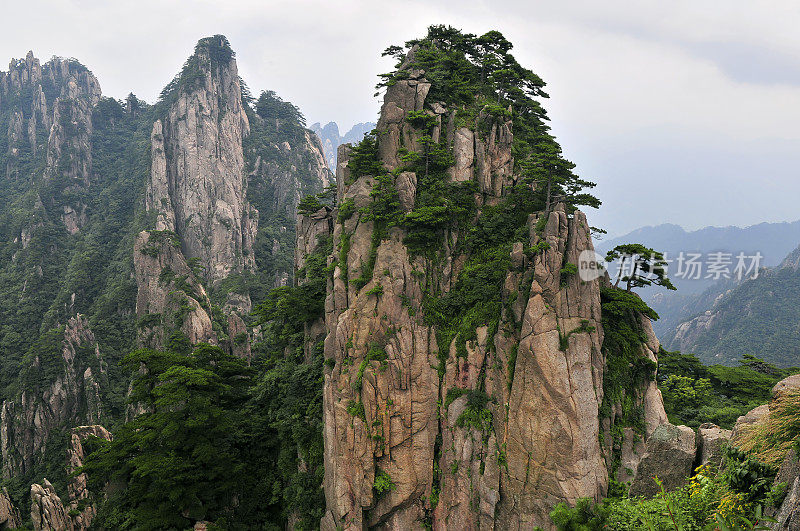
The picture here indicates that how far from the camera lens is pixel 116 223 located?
80.1m

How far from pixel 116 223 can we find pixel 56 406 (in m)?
A: 42.3

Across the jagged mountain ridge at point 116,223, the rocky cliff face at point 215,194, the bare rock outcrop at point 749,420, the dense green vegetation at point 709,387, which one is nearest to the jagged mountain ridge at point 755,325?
the dense green vegetation at point 709,387

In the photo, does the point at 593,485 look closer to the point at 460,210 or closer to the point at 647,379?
the point at 647,379

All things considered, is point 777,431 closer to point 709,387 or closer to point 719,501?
point 719,501

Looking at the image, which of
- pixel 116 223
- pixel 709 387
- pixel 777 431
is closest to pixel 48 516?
pixel 777 431

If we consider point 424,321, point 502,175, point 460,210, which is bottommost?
point 424,321

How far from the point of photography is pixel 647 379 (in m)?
19.3

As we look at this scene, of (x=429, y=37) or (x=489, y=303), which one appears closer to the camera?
(x=489, y=303)

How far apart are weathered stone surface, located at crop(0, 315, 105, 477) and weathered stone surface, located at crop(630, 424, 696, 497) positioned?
Answer: 61644mm

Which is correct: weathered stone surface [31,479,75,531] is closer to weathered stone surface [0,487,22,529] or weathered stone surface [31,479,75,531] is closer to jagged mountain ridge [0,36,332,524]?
weathered stone surface [0,487,22,529]

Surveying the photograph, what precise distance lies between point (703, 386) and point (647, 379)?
54.1ft

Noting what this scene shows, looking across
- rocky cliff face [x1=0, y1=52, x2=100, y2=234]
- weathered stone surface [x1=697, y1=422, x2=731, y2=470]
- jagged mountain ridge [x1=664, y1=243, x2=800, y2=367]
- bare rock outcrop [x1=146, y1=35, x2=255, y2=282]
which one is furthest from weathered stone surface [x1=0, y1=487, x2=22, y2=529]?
jagged mountain ridge [x1=664, y1=243, x2=800, y2=367]

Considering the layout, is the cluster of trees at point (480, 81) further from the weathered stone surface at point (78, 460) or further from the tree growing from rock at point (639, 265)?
the weathered stone surface at point (78, 460)

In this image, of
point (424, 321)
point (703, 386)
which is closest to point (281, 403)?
point (424, 321)
